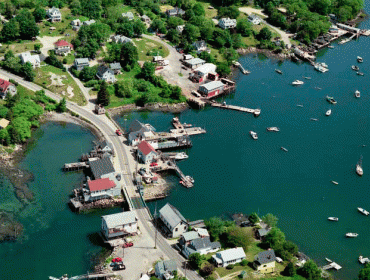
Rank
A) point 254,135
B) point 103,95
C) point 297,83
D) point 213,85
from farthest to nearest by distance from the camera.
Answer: point 297,83
point 213,85
point 103,95
point 254,135

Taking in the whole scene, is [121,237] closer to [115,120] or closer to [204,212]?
[204,212]

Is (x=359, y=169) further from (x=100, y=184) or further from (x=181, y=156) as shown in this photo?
(x=100, y=184)

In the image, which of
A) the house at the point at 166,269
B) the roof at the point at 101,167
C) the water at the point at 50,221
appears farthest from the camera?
the roof at the point at 101,167

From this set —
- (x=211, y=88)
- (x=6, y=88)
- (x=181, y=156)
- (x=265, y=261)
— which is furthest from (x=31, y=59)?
(x=265, y=261)

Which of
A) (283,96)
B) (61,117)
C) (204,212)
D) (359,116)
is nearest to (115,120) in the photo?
(61,117)

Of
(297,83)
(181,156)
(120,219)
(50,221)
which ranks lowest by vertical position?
(50,221)

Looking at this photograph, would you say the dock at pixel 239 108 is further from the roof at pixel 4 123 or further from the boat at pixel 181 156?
the roof at pixel 4 123

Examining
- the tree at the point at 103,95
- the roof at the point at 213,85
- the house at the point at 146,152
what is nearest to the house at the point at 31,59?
the tree at the point at 103,95
